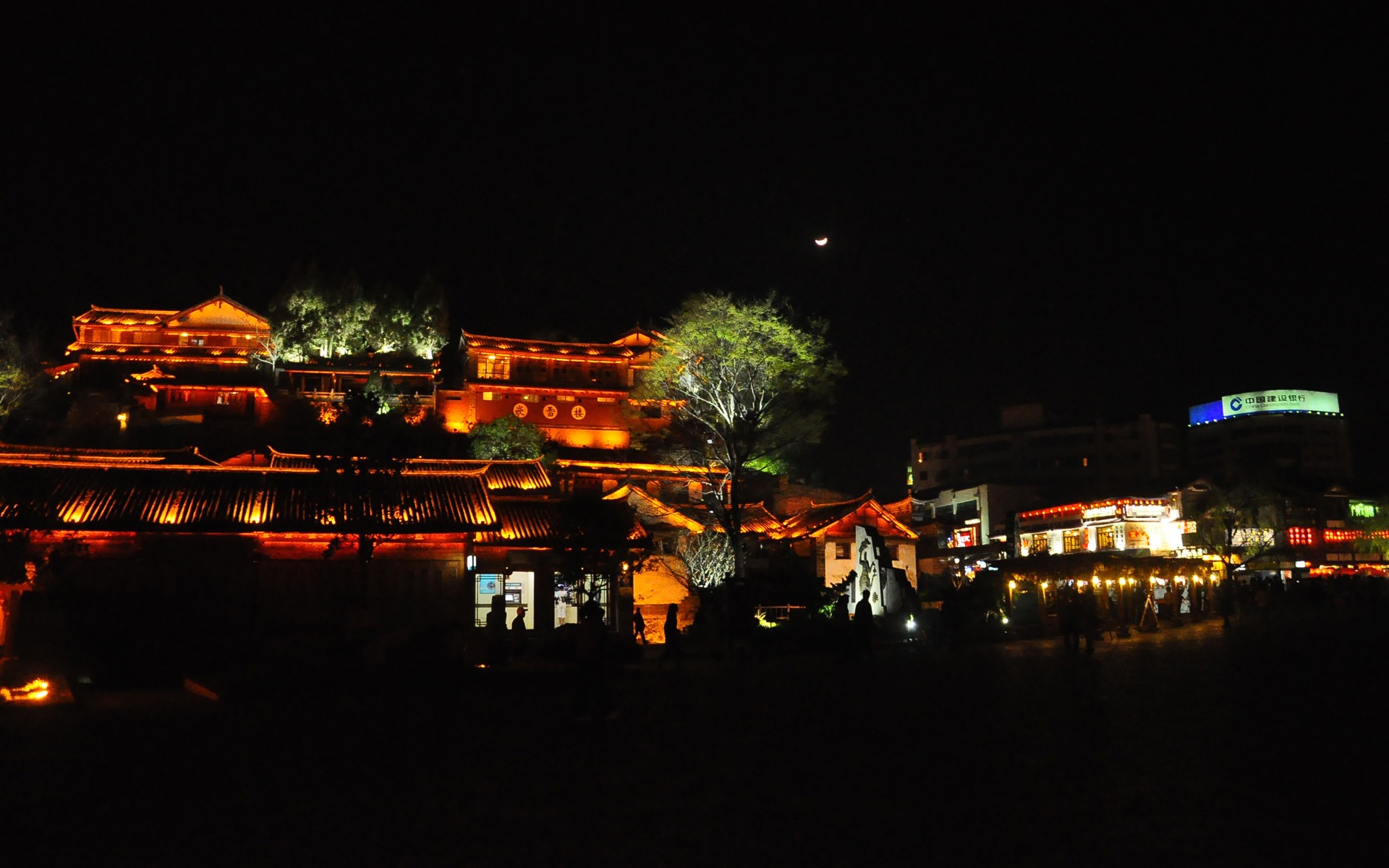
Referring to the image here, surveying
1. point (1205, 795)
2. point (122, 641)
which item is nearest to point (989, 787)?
point (1205, 795)

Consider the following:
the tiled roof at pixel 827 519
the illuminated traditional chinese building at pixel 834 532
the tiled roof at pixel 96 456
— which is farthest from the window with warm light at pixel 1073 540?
the tiled roof at pixel 96 456

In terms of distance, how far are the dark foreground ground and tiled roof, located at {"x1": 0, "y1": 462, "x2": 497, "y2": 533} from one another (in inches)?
496

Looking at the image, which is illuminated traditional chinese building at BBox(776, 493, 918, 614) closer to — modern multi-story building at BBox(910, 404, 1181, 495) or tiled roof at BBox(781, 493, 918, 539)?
tiled roof at BBox(781, 493, 918, 539)

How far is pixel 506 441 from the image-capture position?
2004 inches

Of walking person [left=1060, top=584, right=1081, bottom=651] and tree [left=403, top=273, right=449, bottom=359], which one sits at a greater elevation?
tree [left=403, top=273, right=449, bottom=359]

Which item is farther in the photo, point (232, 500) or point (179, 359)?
point (179, 359)

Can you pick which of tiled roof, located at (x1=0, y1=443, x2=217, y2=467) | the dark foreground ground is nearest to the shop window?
tiled roof, located at (x1=0, y1=443, x2=217, y2=467)

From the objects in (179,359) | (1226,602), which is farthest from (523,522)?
(179,359)

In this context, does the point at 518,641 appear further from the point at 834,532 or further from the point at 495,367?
the point at 495,367

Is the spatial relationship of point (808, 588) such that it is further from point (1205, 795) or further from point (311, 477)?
point (1205, 795)

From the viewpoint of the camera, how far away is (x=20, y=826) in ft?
25.5

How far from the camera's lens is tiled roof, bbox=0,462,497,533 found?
2836 centimetres

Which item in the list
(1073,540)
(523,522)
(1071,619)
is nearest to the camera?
(1071,619)

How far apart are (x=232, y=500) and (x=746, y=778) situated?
2553 cm
